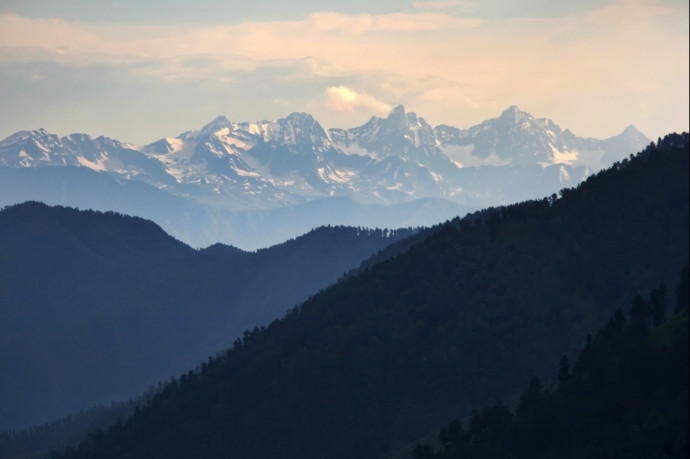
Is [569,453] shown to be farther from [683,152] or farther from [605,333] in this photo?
[683,152]

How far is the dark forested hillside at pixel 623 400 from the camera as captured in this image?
158125 mm

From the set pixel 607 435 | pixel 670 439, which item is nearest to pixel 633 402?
pixel 607 435

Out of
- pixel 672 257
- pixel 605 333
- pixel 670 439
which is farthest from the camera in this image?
pixel 605 333

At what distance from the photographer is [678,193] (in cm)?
16888

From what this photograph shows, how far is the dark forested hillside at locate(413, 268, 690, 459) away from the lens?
158125 millimetres

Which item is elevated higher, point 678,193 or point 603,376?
point 678,193

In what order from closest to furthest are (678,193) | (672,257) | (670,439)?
(670,439) < (678,193) < (672,257)

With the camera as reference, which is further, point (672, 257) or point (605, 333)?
point (605, 333)

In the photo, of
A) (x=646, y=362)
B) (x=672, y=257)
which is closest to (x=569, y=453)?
(x=646, y=362)

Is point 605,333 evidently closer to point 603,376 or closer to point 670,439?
point 603,376

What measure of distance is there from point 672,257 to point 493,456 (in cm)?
4553

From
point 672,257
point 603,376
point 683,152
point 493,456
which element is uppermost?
point 683,152

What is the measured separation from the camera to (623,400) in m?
174

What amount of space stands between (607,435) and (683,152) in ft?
140
